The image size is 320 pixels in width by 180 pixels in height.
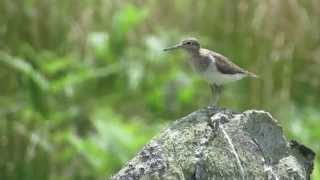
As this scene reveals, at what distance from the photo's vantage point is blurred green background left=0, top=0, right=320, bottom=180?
7453mm

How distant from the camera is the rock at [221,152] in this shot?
10.8ft

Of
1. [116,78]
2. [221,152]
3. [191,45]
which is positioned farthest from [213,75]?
[116,78]

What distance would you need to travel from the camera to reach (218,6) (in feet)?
27.0

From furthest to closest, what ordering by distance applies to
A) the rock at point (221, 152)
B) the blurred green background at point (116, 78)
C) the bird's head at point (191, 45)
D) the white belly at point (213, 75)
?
the blurred green background at point (116, 78), the bird's head at point (191, 45), the white belly at point (213, 75), the rock at point (221, 152)

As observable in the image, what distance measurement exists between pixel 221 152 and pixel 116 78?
4.63 metres

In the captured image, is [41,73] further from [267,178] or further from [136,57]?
[267,178]

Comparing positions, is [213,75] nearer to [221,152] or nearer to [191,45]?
[191,45]

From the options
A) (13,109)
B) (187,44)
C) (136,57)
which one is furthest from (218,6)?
(187,44)

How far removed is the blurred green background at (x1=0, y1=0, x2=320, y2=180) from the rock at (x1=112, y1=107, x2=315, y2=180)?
11.8ft

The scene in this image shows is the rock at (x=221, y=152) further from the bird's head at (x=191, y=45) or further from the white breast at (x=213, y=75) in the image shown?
the bird's head at (x=191, y=45)

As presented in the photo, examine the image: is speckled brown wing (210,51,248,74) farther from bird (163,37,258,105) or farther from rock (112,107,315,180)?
rock (112,107,315,180)

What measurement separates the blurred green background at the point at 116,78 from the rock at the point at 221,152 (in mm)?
3585

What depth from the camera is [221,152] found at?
134 inches

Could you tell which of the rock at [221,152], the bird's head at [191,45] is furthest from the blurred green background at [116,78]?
the rock at [221,152]
